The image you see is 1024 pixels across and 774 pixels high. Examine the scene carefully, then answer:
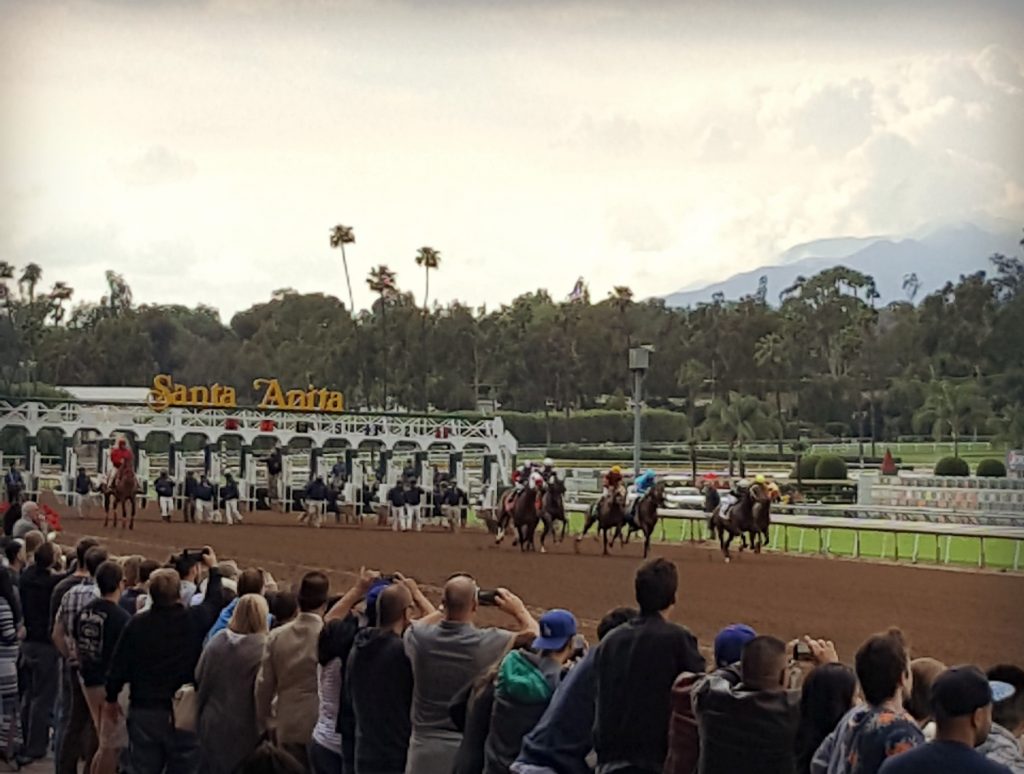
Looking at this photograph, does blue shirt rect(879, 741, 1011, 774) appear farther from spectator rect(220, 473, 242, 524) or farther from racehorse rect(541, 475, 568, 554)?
spectator rect(220, 473, 242, 524)

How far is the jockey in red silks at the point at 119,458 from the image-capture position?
17.1 m

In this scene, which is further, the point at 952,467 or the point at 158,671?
the point at 952,467

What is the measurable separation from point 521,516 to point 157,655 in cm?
828

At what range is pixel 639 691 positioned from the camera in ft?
15.5

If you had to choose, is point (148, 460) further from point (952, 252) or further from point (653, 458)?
point (952, 252)

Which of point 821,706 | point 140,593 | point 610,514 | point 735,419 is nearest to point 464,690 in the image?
point 821,706

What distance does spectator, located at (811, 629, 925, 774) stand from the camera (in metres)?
3.80

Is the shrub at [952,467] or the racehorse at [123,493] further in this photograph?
the racehorse at [123,493]

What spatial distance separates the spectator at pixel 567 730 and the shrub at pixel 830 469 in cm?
815

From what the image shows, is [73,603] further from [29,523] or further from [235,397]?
[235,397]

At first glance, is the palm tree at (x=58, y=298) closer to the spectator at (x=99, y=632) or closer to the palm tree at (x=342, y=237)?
the palm tree at (x=342, y=237)

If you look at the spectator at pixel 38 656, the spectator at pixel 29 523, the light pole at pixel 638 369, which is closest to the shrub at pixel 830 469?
the light pole at pixel 638 369

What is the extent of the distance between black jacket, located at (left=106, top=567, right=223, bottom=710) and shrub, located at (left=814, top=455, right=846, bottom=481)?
7.12 m

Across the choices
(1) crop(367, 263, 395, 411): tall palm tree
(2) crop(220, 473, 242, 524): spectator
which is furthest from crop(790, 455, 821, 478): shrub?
(2) crop(220, 473, 242, 524): spectator
